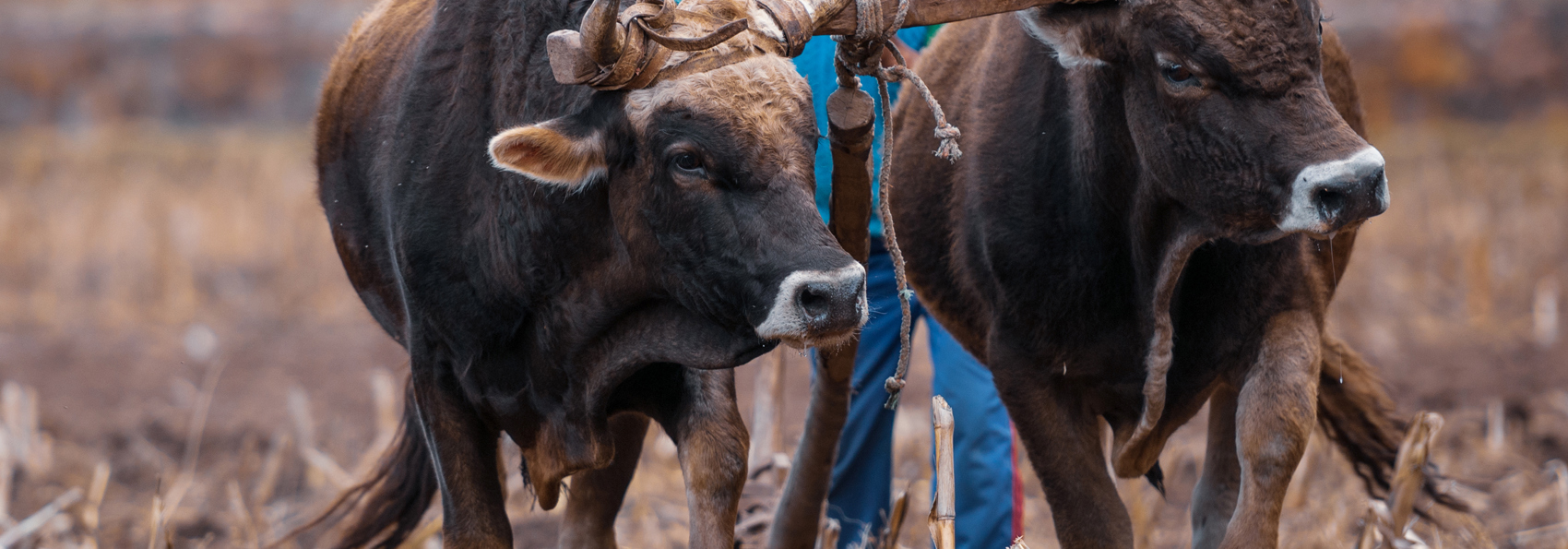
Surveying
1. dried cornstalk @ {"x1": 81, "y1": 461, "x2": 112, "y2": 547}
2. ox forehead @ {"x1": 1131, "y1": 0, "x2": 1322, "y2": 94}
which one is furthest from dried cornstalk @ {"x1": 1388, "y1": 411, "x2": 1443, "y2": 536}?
dried cornstalk @ {"x1": 81, "y1": 461, "x2": 112, "y2": 547}

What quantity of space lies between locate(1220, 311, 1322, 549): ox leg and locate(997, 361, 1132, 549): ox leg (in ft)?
1.21

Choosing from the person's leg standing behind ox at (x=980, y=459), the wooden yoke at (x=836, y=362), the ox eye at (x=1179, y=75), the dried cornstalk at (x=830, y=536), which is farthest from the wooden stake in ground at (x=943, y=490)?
the person's leg standing behind ox at (x=980, y=459)

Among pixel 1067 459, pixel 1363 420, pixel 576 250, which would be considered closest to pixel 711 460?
pixel 576 250

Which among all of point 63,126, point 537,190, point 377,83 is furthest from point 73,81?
point 537,190

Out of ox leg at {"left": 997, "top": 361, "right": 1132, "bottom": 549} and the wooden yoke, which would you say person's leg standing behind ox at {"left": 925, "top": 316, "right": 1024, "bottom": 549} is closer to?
the wooden yoke

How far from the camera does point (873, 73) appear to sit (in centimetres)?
345

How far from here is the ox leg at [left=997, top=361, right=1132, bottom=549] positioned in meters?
3.75

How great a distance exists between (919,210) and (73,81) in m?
16.2

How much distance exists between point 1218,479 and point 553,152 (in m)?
2.09

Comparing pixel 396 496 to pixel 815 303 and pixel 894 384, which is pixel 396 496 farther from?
pixel 815 303

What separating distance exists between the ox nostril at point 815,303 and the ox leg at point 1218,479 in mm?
1523

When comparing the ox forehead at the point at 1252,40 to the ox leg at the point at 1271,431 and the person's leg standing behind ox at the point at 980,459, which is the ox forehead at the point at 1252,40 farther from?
the person's leg standing behind ox at the point at 980,459

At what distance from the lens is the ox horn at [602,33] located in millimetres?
2961

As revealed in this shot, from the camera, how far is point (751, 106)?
309 cm
